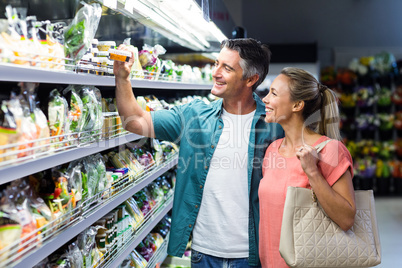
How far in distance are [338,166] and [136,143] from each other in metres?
1.49

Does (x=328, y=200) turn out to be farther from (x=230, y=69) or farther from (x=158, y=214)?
(x=158, y=214)

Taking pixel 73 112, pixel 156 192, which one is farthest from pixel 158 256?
pixel 73 112

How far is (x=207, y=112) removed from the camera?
2213mm

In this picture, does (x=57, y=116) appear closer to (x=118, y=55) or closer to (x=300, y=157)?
(x=118, y=55)

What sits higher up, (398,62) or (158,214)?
(398,62)

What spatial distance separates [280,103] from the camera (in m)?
1.97

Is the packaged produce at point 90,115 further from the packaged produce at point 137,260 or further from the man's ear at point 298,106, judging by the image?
the packaged produce at point 137,260

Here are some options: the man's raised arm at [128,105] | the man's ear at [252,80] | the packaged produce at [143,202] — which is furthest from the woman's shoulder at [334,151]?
the packaged produce at [143,202]

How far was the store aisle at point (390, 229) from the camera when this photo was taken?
4621 millimetres

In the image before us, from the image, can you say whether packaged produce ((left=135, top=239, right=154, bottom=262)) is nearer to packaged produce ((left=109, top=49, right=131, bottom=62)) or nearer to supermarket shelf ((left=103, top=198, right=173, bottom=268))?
supermarket shelf ((left=103, top=198, right=173, bottom=268))

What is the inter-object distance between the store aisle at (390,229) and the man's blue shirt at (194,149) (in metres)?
3.05

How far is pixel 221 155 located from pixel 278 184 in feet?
1.09

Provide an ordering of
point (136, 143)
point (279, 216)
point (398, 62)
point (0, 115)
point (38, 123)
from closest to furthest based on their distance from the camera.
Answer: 1. point (0, 115)
2. point (38, 123)
3. point (279, 216)
4. point (136, 143)
5. point (398, 62)

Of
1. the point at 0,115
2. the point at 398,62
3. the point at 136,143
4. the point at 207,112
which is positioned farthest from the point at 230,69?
the point at 398,62
